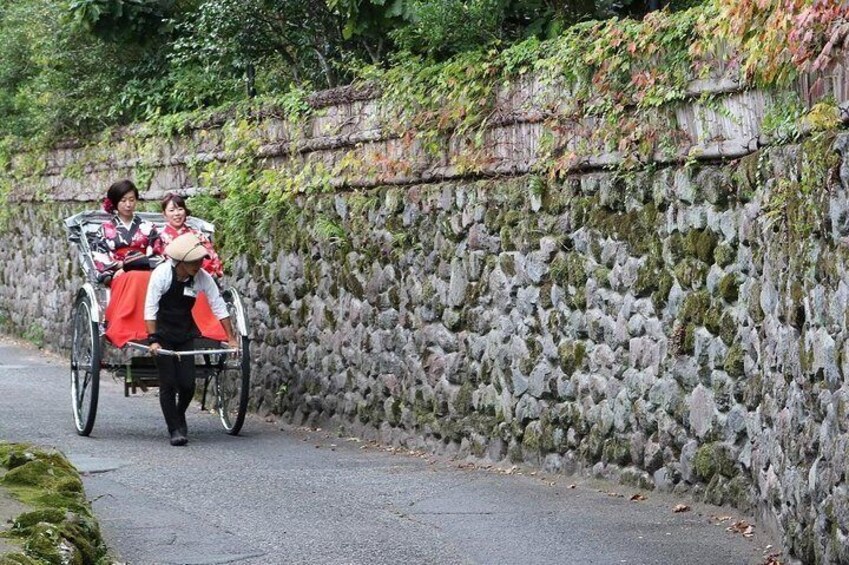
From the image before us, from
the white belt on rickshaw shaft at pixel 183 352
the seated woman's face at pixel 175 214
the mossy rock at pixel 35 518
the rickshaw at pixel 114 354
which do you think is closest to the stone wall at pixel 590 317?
the rickshaw at pixel 114 354

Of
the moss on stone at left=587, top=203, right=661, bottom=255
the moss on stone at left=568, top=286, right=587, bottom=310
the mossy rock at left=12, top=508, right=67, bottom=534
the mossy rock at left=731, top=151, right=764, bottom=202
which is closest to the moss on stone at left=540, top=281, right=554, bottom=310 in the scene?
the moss on stone at left=568, top=286, right=587, bottom=310

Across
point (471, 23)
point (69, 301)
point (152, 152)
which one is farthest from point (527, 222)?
point (69, 301)

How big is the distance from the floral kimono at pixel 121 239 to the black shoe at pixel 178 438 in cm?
208

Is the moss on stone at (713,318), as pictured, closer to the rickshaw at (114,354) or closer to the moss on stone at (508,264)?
the moss on stone at (508,264)

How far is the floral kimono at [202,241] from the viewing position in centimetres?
1380

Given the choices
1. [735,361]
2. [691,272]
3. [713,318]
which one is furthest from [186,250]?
[735,361]

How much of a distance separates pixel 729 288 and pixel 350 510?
2689mm

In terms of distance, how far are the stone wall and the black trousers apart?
1.47 m

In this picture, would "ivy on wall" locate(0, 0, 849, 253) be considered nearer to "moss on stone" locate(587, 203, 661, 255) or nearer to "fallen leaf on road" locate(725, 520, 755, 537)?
"moss on stone" locate(587, 203, 661, 255)

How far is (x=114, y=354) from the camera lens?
13.9 meters

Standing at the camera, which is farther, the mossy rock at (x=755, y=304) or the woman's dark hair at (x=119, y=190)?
the woman's dark hair at (x=119, y=190)

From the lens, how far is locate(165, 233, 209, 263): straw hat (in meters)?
13.2

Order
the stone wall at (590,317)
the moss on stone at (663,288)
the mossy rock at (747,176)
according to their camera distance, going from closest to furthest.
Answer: the stone wall at (590,317), the mossy rock at (747,176), the moss on stone at (663,288)

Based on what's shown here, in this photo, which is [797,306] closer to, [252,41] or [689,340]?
[689,340]
